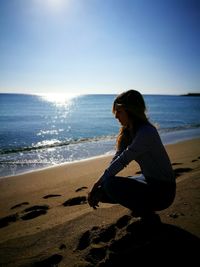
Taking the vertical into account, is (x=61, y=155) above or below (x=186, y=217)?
below

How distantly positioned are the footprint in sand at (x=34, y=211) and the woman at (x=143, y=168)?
1.83 meters

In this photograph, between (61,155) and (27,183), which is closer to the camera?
(27,183)

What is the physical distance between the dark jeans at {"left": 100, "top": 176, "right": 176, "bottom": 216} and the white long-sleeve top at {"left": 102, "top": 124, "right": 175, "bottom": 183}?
98 mm

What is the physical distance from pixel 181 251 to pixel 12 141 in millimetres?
17795

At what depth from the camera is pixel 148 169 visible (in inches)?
124

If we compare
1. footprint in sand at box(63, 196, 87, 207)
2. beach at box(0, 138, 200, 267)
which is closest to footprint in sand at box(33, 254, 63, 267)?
beach at box(0, 138, 200, 267)

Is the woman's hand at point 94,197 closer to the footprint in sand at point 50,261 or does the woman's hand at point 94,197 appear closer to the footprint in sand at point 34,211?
the footprint in sand at point 50,261

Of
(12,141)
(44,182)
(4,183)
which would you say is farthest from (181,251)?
(12,141)

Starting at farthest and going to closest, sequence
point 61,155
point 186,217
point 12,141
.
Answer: point 12,141, point 61,155, point 186,217

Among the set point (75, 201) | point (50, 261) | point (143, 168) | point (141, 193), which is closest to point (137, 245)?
point (141, 193)

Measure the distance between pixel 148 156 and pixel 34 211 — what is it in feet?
8.72

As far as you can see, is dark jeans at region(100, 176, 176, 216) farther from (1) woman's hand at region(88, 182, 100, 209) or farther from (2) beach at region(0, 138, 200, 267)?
(2) beach at region(0, 138, 200, 267)

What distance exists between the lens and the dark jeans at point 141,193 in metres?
3.14

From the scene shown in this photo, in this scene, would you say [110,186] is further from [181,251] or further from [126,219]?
[181,251]
